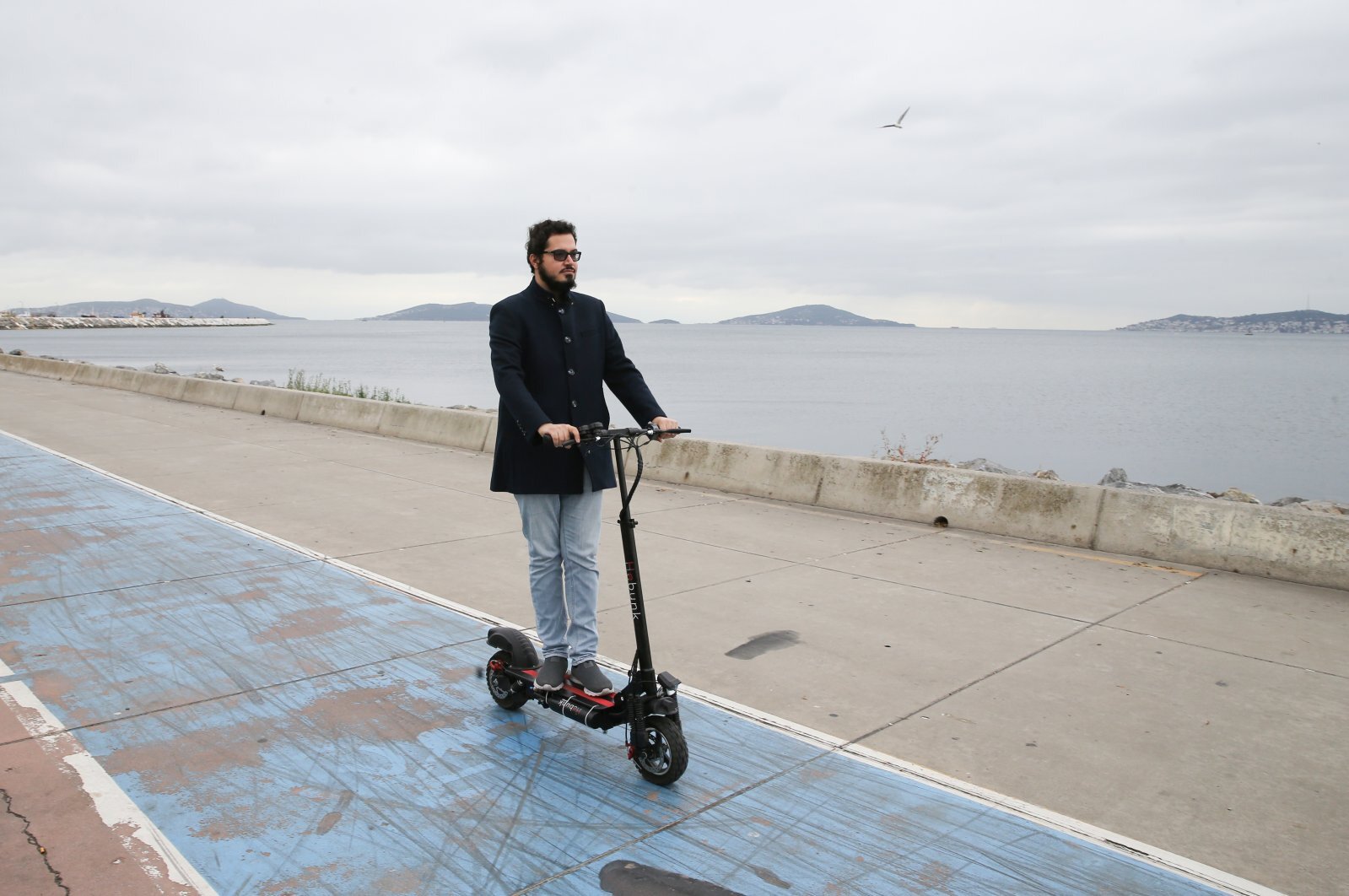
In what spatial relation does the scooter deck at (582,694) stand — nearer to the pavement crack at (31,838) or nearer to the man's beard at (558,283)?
the man's beard at (558,283)

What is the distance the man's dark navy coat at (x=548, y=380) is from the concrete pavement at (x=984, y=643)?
1.52 meters

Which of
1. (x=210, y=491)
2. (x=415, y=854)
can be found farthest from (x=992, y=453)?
(x=415, y=854)

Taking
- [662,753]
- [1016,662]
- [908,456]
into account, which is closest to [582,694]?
[662,753]

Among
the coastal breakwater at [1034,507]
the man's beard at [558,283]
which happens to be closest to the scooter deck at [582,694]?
the man's beard at [558,283]

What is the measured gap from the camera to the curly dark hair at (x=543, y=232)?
435cm

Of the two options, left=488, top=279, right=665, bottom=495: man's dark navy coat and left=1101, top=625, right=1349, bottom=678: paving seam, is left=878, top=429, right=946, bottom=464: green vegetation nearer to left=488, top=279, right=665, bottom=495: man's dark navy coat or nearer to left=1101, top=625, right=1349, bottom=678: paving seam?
left=1101, top=625, right=1349, bottom=678: paving seam

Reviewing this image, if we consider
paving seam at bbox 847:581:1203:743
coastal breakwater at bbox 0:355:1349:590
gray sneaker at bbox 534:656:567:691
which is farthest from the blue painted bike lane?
coastal breakwater at bbox 0:355:1349:590

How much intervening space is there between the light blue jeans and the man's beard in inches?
32.3

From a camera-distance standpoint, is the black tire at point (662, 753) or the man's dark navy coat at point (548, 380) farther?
the man's dark navy coat at point (548, 380)

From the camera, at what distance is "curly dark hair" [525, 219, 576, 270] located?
4352 millimetres

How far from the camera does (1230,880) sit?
134 inches

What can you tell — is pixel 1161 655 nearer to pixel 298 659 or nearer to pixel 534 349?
pixel 534 349

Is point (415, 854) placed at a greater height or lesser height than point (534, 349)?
lesser

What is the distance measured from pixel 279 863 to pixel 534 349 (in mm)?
2209
